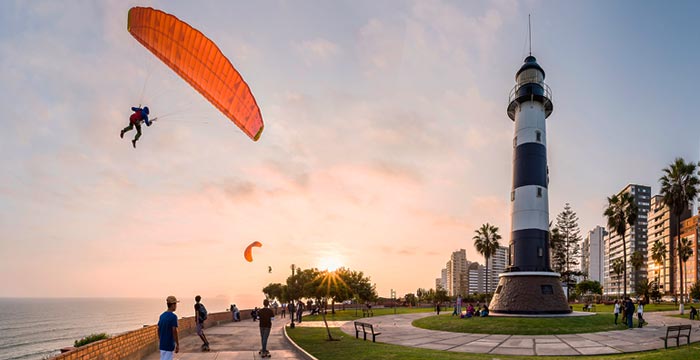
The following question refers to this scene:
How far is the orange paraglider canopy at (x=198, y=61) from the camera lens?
13.6m

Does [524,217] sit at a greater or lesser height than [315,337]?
greater

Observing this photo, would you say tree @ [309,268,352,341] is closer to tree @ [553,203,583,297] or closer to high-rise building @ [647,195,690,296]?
tree @ [553,203,583,297]

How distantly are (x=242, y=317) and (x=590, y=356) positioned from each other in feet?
98.4

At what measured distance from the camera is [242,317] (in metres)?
38.9

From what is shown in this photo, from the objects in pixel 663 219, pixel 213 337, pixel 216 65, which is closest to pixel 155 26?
pixel 216 65

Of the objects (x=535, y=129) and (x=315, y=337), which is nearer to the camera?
(x=315, y=337)

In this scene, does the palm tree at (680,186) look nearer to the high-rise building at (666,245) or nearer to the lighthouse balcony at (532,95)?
the lighthouse balcony at (532,95)

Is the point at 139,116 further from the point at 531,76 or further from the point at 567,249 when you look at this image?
the point at 567,249

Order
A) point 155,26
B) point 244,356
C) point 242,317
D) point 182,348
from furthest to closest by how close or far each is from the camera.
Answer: point 242,317
point 182,348
point 244,356
point 155,26

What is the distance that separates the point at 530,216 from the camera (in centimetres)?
3064

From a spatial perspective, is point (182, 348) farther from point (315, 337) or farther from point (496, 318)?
point (496, 318)

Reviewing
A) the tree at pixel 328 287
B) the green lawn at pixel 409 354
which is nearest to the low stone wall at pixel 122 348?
the green lawn at pixel 409 354

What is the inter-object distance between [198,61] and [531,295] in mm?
24481

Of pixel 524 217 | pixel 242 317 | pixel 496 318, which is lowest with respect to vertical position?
pixel 242 317
